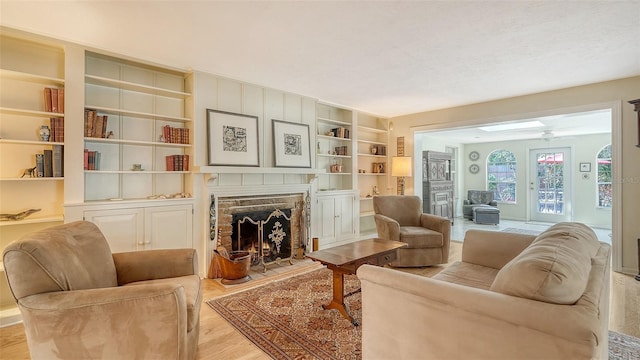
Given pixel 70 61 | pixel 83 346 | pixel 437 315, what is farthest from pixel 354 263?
pixel 70 61

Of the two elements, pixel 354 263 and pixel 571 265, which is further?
pixel 354 263

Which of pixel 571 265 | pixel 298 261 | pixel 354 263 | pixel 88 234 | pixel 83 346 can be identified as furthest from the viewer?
pixel 298 261

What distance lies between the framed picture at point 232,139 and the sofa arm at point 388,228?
183 cm

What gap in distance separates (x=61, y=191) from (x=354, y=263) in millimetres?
2849

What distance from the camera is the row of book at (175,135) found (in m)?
3.24

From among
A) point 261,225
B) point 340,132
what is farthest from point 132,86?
point 340,132

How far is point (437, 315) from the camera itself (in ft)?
4.11

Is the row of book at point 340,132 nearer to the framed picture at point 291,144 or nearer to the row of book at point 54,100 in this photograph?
the framed picture at point 291,144

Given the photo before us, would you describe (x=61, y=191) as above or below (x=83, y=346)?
above

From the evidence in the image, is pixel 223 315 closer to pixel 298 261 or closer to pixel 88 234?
pixel 88 234

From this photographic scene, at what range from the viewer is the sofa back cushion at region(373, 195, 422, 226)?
13.8 feet

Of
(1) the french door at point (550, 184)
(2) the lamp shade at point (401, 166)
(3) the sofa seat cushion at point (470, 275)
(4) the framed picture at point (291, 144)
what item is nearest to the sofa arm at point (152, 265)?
(3) the sofa seat cushion at point (470, 275)

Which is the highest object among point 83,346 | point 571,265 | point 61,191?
point 61,191

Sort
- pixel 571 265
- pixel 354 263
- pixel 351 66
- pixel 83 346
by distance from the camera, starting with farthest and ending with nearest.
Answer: pixel 351 66 < pixel 354 263 < pixel 83 346 < pixel 571 265
